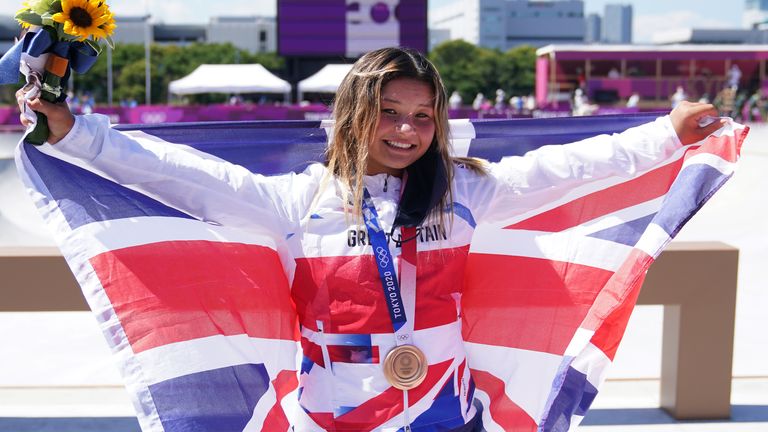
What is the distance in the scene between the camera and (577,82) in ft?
147

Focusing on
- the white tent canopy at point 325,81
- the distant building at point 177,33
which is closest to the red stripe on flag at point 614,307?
the white tent canopy at point 325,81

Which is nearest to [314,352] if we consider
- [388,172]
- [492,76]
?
[388,172]

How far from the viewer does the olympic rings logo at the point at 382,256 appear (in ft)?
5.82

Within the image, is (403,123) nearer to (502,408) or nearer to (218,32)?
(502,408)

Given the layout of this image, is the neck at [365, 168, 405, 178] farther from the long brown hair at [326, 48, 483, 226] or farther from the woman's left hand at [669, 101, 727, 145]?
the woman's left hand at [669, 101, 727, 145]

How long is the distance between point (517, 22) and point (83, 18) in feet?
504

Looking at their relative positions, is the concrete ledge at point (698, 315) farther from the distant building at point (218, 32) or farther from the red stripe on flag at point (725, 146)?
the distant building at point (218, 32)

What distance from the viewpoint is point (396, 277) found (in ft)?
5.84

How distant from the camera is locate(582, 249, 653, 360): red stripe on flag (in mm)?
2359

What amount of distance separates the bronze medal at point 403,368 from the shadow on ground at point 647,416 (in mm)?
2195

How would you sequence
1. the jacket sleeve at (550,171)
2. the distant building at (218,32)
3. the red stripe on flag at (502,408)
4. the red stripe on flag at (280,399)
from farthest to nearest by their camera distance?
the distant building at (218,32) → the red stripe on flag at (502,408) → the red stripe on flag at (280,399) → the jacket sleeve at (550,171)

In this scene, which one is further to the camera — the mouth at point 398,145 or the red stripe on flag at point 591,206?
the red stripe on flag at point 591,206

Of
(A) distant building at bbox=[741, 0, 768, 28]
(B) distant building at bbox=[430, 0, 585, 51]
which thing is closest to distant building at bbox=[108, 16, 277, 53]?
(B) distant building at bbox=[430, 0, 585, 51]

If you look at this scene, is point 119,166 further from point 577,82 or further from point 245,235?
point 577,82
